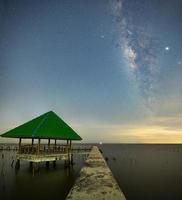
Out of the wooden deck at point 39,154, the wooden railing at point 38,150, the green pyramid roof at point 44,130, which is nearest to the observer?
the wooden deck at point 39,154

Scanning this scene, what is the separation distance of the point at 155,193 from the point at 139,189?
1702mm

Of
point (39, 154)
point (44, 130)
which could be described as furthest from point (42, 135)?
point (39, 154)

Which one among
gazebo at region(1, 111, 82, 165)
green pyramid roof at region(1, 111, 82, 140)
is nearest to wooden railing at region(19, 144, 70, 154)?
gazebo at region(1, 111, 82, 165)

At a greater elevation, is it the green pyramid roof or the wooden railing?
the green pyramid roof

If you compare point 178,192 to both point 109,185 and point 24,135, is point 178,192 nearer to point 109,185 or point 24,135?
point 109,185

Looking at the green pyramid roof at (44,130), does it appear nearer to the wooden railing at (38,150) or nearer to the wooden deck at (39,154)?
the wooden railing at (38,150)

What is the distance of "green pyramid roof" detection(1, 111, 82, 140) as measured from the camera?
27.8 metres

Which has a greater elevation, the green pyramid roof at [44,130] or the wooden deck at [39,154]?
the green pyramid roof at [44,130]

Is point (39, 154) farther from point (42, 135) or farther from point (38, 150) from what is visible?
point (42, 135)

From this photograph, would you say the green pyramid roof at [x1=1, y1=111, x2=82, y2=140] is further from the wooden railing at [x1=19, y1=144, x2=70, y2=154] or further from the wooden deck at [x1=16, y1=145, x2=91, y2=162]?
the wooden deck at [x1=16, y1=145, x2=91, y2=162]

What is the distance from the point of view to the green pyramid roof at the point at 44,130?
27816 millimetres

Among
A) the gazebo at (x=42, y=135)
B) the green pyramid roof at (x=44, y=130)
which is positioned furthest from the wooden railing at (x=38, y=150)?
the green pyramid roof at (x=44, y=130)

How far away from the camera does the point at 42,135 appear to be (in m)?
27.4

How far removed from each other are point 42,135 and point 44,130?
129 cm
